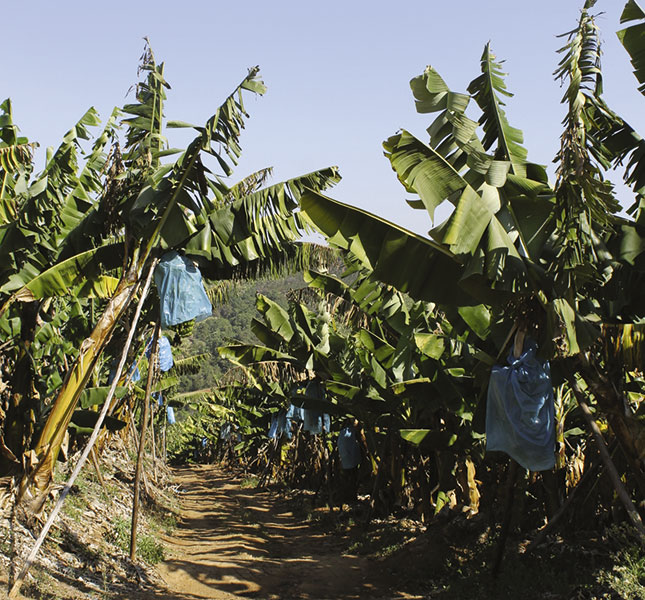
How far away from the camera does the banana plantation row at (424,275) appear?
595cm

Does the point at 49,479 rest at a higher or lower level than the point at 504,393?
lower

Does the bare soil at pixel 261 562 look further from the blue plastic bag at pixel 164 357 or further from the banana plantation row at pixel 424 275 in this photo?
the blue plastic bag at pixel 164 357

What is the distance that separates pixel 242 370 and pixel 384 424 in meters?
3.74

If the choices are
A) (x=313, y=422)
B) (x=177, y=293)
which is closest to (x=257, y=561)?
(x=313, y=422)

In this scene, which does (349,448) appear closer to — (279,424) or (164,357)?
(164,357)

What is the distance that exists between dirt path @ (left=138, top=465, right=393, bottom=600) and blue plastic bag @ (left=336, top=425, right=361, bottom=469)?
1.88 meters

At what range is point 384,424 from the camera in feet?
40.6

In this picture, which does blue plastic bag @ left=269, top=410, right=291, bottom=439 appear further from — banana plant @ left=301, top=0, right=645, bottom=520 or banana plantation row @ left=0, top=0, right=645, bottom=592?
banana plant @ left=301, top=0, right=645, bottom=520

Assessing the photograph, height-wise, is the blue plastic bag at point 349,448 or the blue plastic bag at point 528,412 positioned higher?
the blue plastic bag at point 528,412

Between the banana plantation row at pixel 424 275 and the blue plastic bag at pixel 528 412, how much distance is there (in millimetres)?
21

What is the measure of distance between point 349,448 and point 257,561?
4290 mm

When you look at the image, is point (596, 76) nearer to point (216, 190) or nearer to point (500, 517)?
point (216, 190)

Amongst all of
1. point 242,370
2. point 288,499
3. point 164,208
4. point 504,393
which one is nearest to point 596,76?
point 504,393

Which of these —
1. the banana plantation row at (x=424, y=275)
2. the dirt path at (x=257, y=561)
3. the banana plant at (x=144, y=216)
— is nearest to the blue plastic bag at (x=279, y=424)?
the dirt path at (x=257, y=561)
